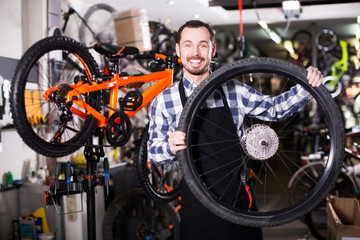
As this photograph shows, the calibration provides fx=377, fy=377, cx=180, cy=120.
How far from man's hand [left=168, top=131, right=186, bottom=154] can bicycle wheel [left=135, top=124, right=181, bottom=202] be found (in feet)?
3.77

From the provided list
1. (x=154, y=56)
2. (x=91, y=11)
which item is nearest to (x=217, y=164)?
(x=154, y=56)

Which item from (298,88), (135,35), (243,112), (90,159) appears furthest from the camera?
(135,35)

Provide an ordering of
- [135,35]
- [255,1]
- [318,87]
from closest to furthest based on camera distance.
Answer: [318,87]
[135,35]
[255,1]

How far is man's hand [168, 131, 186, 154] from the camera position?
166cm

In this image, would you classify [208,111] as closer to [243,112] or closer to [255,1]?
[243,112]

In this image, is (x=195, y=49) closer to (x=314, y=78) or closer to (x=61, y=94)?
(x=314, y=78)

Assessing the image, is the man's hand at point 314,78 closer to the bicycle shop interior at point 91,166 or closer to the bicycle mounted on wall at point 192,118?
the bicycle mounted on wall at point 192,118

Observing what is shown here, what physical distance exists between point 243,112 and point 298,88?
0.96 feet

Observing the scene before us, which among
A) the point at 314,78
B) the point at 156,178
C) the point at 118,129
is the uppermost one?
the point at 314,78

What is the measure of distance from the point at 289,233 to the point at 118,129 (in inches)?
111

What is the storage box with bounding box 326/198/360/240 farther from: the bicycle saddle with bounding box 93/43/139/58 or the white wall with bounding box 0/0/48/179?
the white wall with bounding box 0/0/48/179

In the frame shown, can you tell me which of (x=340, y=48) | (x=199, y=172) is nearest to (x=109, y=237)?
(x=199, y=172)

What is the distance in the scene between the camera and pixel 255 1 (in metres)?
5.65

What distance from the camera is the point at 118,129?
2.40m
